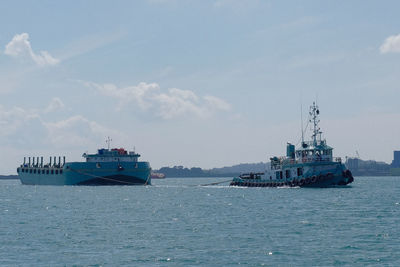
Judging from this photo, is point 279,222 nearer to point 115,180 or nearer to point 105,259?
point 105,259

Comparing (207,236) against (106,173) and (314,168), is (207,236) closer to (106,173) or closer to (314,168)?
(314,168)

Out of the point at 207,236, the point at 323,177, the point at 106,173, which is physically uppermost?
the point at 106,173

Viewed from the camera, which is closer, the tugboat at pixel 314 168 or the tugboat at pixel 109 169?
the tugboat at pixel 314 168

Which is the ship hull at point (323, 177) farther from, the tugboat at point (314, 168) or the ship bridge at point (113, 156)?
the ship bridge at point (113, 156)

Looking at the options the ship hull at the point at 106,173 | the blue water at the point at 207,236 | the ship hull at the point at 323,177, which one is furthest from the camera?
the ship hull at the point at 106,173

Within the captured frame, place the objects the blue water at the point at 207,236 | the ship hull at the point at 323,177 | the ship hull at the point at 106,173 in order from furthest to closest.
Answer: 1. the ship hull at the point at 106,173
2. the ship hull at the point at 323,177
3. the blue water at the point at 207,236

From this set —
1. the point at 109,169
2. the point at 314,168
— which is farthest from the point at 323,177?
the point at 109,169

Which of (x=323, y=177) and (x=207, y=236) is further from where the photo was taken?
(x=323, y=177)

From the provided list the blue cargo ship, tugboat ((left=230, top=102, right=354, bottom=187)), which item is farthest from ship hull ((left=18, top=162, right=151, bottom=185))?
tugboat ((left=230, top=102, right=354, bottom=187))

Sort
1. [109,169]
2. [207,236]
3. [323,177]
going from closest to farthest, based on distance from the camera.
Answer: [207,236] → [323,177] → [109,169]

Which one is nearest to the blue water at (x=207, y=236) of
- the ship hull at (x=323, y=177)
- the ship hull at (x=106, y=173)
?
the ship hull at (x=323, y=177)

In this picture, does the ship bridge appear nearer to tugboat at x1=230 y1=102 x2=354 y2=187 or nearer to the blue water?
tugboat at x1=230 y1=102 x2=354 y2=187

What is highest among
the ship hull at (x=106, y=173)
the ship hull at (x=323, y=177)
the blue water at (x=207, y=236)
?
the ship hull at (x=106, y=173)

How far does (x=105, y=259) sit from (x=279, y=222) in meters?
21.2
